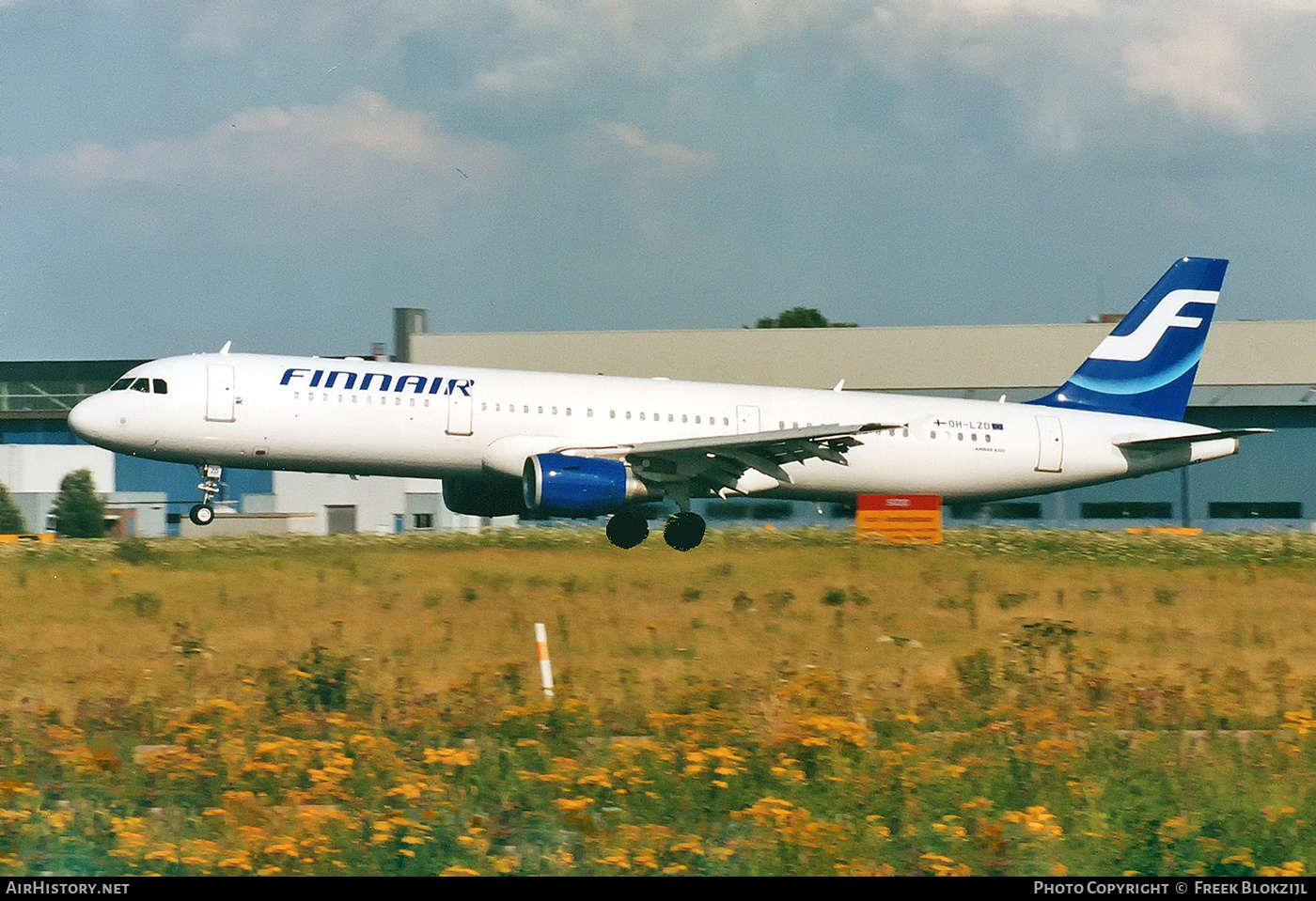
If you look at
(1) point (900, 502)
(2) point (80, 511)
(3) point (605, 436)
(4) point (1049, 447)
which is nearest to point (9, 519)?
(2) point (80, 511)

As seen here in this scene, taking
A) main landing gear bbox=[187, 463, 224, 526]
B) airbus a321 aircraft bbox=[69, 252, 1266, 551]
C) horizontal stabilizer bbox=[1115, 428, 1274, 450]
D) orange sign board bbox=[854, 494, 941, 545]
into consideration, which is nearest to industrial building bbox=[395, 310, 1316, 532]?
orange sign board bbox=[854, 494, 941, 545]

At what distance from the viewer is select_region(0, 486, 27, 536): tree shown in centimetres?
4812

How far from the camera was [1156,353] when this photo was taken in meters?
32.9

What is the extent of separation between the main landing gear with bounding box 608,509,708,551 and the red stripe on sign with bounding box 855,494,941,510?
3898mm

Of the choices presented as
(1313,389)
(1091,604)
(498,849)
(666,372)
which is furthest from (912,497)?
(1313,389)

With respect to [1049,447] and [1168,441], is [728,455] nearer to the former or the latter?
[1049,447]

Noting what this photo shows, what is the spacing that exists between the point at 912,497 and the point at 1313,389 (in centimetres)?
3049

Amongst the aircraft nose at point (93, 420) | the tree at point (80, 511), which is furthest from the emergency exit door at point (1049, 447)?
the tree at point (80, 511)

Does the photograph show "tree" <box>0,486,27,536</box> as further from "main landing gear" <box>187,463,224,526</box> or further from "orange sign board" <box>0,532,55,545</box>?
"main landing gear" <box>187,463,224,526</box>

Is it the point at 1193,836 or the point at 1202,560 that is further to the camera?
the point at 1202,560

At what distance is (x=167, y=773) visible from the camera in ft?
33.9

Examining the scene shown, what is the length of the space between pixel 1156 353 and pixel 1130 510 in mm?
21005
